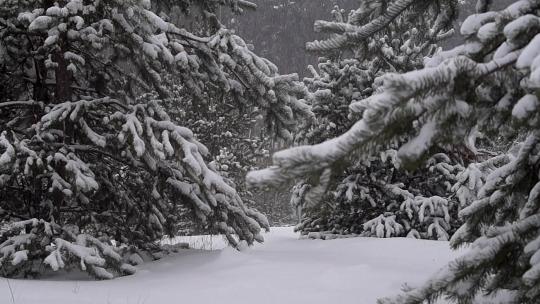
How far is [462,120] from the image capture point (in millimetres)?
1781

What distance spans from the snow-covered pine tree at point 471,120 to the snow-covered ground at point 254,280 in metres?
1.74

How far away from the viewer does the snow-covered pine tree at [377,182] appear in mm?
7996

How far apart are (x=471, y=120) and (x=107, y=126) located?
4849 mm

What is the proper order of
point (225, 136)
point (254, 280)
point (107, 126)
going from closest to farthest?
point (254, 280) → point (107, 126) → point (225, 136)

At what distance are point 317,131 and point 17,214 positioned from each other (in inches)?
204

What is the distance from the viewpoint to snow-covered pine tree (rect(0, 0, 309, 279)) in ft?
15.4

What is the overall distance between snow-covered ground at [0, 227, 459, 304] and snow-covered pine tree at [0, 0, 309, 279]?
0.99 feet

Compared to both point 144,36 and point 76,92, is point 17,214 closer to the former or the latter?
point 76,92

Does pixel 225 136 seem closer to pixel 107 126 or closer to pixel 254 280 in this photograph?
pixel 107 126

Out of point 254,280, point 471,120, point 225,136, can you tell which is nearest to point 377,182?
point 254,280

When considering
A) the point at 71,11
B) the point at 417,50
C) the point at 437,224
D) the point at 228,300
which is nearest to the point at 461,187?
the point at 437,224

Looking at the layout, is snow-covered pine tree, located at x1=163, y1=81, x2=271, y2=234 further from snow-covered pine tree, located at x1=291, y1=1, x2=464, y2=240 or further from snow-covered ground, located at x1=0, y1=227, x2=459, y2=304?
snow-covered ground, located at x1=0, y1=227, x2=459, y2=304

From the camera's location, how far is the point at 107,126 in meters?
5.85

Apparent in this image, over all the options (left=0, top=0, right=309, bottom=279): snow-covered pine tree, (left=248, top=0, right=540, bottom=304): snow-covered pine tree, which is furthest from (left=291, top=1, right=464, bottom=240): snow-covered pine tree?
(left=248, top=0, right=540, bottom=304): snow-covered pine tree
